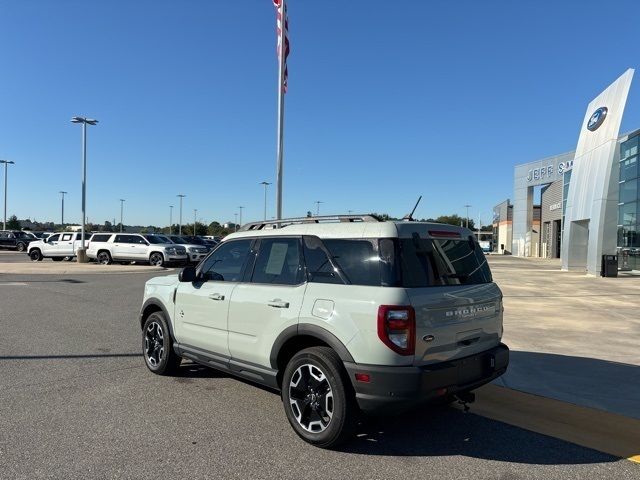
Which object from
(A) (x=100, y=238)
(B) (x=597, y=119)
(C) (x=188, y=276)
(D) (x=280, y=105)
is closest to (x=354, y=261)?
(C) (x=188, y=276)

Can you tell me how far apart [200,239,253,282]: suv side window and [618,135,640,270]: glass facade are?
1034 inches

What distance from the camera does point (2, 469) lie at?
11.9 ft

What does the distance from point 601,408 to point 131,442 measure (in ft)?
14.8

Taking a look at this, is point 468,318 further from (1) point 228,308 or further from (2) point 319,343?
(1) point 228,308

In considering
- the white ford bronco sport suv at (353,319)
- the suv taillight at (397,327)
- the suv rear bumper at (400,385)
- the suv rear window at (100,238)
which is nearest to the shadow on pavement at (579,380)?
the white ford bronco sport suv at (353,319)

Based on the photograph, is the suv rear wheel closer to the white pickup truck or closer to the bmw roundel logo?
the white pickup truck

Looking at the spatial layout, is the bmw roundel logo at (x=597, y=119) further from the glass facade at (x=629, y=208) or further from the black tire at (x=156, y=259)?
the black tire at (x=156, y=259)

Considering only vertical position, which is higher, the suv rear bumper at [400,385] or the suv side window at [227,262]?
the suv side window at [227,262]

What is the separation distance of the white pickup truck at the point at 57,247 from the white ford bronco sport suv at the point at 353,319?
2949 centimetres

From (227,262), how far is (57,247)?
30.5m

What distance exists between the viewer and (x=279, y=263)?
15.7 feet

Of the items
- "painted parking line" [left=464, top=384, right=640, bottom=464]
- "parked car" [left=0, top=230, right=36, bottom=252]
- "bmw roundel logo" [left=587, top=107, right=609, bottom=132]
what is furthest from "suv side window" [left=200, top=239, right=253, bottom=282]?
"parked car" [left=0, top=230, right=36, bottom=252]

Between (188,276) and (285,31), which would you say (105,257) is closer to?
(285,31)

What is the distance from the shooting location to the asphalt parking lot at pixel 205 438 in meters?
3.73
